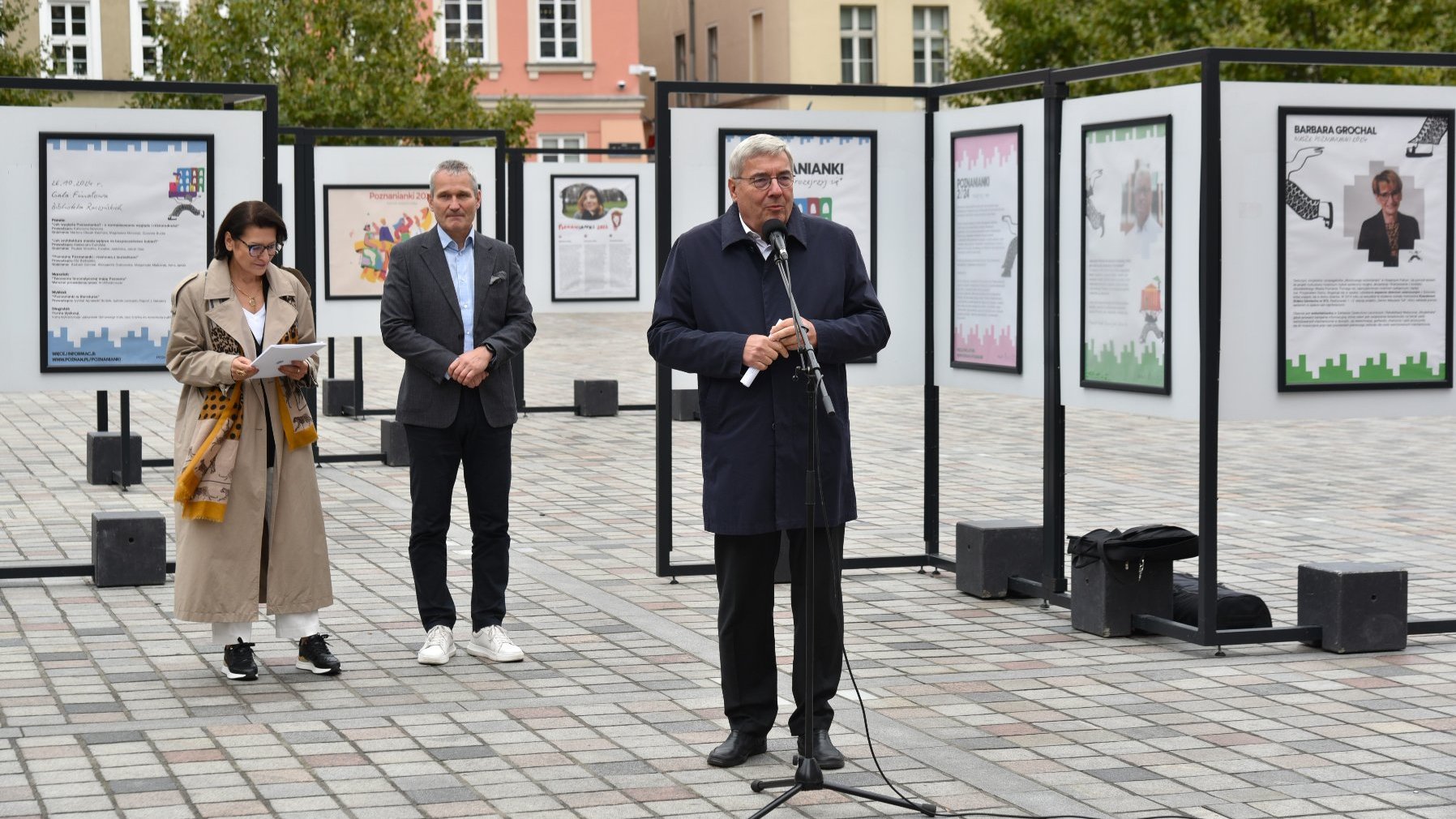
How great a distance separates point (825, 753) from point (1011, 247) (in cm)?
387

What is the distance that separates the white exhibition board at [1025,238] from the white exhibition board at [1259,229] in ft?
3.60

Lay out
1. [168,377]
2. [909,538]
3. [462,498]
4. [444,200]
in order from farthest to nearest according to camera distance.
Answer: [462,498] < [909,538] < [168,377] < [444,200]

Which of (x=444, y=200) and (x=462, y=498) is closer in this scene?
(x=444, y=200)

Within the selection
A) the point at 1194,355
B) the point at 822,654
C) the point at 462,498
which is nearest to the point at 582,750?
the point at 822,654

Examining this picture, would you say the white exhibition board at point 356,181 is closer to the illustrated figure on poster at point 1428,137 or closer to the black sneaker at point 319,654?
the black sneaker at point 319,654

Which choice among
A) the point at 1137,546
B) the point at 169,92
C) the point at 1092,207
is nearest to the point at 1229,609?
the point at 1137,546

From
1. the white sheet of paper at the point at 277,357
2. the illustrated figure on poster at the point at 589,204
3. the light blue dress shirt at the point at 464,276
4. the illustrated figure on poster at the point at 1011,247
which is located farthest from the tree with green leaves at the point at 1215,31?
the white sheet of paper at the point at 277,357

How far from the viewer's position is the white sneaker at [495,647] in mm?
7984

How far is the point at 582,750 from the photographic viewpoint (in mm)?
6520

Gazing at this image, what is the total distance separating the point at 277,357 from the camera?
24.6ft

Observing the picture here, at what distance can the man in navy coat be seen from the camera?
6.21m

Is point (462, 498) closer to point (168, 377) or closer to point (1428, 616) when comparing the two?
point (168, 377)

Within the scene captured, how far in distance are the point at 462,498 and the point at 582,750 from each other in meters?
6.95

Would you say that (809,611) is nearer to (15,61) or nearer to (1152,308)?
(1152,308)
